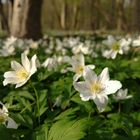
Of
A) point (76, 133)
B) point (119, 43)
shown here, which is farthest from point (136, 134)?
point (119, 43)

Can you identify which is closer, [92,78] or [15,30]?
[92,78]

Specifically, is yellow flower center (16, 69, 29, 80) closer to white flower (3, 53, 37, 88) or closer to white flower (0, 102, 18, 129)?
white flower (3, 53, 37, 88)

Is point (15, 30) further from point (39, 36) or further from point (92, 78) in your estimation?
point (92, 78)

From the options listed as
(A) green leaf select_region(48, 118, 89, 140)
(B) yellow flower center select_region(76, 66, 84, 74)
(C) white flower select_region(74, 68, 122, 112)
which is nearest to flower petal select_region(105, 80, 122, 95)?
(C) white flower select_region(74, 68, 122, 112)

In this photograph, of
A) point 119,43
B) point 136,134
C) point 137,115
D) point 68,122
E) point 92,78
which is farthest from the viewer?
point 119,43

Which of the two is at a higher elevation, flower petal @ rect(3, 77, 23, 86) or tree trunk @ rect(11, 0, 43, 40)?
flower petal @ rect(3, 77, 23, 86)

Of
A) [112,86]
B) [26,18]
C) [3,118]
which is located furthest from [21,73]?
[26,18]

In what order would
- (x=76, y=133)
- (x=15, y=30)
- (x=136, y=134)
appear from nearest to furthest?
(x=76, y=133), (x=136, y=134), (x=15, y=30)
